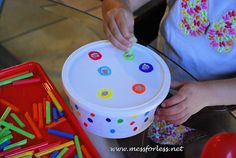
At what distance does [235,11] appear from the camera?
581 mm

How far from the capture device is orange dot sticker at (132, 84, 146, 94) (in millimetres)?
475

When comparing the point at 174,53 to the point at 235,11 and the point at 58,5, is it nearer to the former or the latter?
the point at 235,11

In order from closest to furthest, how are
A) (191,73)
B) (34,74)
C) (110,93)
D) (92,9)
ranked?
1. (110,93)
2. (34,74)
3. (191,73)
4. (92,9)

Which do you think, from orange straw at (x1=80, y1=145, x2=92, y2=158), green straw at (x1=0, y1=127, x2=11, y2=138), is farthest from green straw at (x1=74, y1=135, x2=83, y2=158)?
green straw at (x1=0, y1=127, x2=11, y2=138)

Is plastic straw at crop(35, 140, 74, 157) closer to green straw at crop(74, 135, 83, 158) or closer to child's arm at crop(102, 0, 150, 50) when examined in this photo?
green straw at crop(74, 135, 83, 158)

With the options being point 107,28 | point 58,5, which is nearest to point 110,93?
point 107,28

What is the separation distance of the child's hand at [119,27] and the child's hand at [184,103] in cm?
12

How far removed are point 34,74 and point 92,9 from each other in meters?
0.90

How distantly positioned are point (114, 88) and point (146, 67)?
0.25ft

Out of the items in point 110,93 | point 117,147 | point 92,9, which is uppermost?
point 110,93

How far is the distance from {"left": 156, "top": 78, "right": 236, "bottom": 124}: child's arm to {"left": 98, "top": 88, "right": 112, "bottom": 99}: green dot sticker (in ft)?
0.33

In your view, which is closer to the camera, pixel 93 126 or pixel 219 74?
pixel 93 126

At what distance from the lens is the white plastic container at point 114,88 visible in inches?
17.6

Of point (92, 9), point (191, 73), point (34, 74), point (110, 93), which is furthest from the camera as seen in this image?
point (92, 9)
